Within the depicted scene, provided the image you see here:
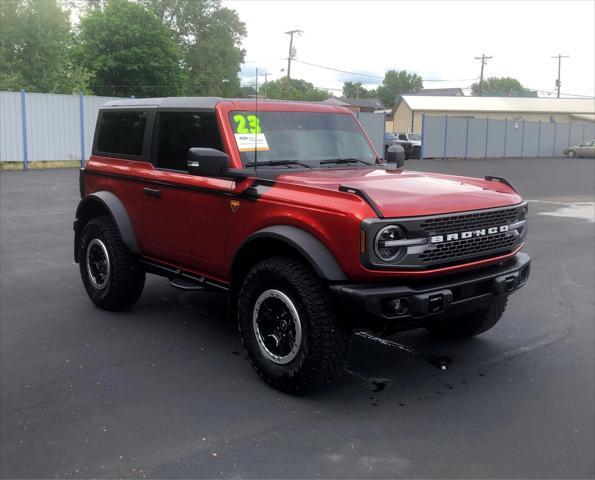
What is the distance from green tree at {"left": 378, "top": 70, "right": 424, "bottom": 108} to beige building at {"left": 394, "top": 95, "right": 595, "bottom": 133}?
236 feet

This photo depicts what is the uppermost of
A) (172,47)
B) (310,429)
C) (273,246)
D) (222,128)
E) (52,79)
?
(172,47)

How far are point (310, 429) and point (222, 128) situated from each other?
7.81ft

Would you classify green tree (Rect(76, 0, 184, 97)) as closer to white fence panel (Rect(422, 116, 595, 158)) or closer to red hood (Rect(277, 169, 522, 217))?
white fence panel (Rect(422, 116, 595, 158))

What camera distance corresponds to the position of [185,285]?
Result: 5586mm

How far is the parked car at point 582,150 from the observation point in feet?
159

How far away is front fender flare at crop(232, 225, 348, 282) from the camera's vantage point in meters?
4.05

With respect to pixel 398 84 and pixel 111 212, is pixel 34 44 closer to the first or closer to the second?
pixel 111 212

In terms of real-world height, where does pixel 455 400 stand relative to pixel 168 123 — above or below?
below

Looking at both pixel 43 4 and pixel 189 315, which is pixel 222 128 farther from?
pixel 43 4

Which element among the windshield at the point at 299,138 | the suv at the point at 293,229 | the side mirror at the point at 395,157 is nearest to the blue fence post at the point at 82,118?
the suv at the point at 293,229

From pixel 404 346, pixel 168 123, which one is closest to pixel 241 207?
pixel 168 123

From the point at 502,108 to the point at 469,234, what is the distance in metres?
69.8

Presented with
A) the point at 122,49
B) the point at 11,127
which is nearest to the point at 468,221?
the point at 11,127

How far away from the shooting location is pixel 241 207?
15.5 feet
